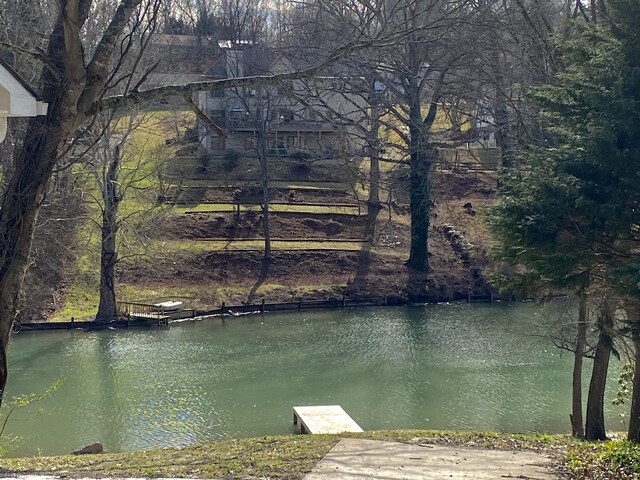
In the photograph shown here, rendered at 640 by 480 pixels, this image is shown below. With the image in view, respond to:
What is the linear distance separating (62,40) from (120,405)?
10.8 metres

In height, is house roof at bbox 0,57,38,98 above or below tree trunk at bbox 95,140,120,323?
above

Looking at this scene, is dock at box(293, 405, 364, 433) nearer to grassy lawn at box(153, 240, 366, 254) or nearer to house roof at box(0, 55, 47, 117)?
house roof at box(0, 55, 47, 117)

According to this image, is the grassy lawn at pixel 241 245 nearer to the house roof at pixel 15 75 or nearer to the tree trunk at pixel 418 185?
the tree trunk at pixel 418 185

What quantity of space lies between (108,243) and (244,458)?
2037 cm

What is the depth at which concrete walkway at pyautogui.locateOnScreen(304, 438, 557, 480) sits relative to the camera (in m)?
7.05

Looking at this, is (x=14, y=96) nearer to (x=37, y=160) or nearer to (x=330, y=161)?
(x=37, y=160)

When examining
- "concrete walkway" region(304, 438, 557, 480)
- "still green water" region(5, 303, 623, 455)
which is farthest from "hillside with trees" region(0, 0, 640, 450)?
"still green water" region(5, 303, 623, 455)

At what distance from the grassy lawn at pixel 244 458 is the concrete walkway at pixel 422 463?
0.82ft

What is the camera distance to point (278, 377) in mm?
19406

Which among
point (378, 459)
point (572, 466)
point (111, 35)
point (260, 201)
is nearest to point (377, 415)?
point (378, 459)

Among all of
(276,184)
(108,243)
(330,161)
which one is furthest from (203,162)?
(108,243)

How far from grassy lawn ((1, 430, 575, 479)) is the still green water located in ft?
10.9

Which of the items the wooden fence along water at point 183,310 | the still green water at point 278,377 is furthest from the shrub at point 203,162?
the still green water at point 278,377

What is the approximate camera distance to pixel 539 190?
28.6 ft
